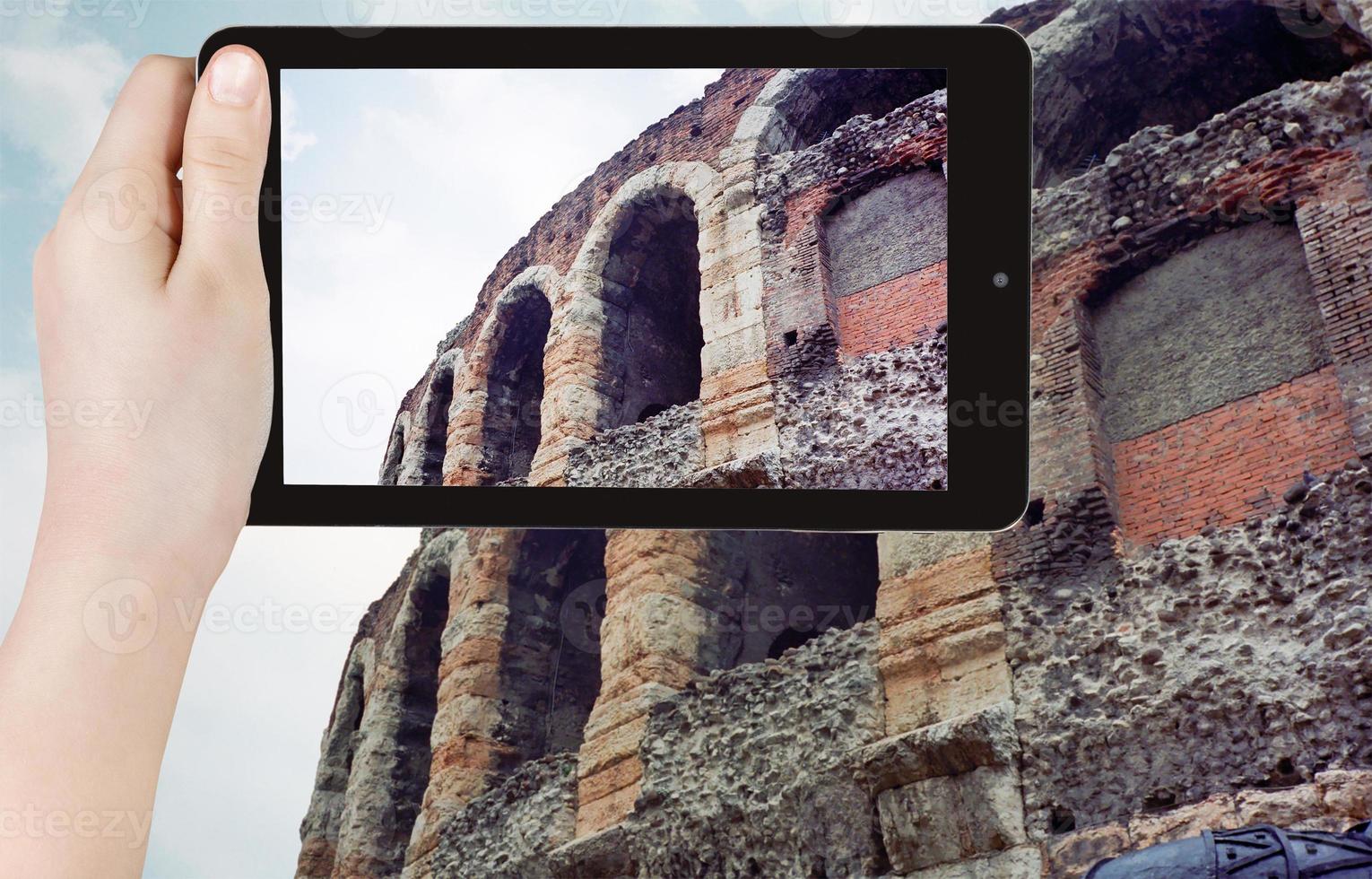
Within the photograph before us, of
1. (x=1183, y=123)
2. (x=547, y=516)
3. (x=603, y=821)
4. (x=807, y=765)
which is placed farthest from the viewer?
(x=1183, y=123)

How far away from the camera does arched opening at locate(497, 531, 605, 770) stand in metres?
13.3

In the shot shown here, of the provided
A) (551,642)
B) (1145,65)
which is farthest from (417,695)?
(1145,65)

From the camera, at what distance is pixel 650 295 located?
14086 mm

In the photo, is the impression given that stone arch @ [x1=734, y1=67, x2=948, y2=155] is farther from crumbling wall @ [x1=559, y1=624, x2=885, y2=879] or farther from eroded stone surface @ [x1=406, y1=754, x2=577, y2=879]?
eroded stone surface @ [x1=406, y1=754, x2=577, y2=879]

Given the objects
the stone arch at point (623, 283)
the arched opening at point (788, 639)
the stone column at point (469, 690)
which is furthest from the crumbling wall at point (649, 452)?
the stone column at point (469, 690)

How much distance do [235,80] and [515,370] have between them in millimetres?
12879

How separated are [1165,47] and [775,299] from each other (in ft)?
12.0

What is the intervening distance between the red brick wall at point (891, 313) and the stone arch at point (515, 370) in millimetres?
2345

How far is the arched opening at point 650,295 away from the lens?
1365 centimetres

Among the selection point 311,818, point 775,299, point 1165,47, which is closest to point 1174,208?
point 1165,47

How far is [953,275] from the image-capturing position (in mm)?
2658

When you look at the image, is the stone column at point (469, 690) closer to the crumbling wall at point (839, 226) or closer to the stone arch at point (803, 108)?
the crumbling wall at point (839, 226)

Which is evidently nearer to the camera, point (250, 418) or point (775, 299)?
point (250, 418)

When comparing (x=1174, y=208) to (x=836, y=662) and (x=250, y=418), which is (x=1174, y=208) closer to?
(x=836, y=662)
